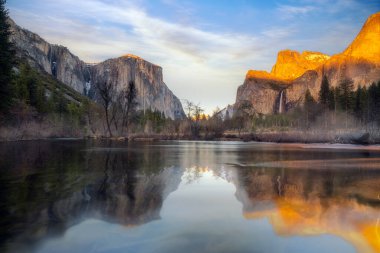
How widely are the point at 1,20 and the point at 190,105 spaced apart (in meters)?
66.3

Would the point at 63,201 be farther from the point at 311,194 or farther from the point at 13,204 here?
the point at 311,194

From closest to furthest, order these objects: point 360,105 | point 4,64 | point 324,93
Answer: point 4,64 → point 360,105 → point 324,93

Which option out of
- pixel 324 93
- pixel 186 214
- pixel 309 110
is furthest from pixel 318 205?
pixel 324 93

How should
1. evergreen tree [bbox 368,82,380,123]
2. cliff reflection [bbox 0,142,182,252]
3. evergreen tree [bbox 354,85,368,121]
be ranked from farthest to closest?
1. evergreen tree [bbox 354,85,368,121]
2. evergreen tree [bbox 368,82,380,123]
3. cliff reflection [bbox 0,142,182,252]

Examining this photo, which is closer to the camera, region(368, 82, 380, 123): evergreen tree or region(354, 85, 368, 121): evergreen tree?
region(368, 82, 380, 123): evergreen tree

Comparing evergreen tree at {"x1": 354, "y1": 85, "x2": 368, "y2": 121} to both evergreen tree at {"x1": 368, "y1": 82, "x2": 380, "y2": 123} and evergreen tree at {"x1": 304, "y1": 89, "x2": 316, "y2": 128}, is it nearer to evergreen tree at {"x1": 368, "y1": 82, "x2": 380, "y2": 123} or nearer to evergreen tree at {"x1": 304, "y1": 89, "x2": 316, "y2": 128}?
evergreen tree at {"x1": 368, "y1": 82, "x2": 380, "y2": 123}

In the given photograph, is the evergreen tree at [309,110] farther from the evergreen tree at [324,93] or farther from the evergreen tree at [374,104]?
the evergreen tree at [374,104]

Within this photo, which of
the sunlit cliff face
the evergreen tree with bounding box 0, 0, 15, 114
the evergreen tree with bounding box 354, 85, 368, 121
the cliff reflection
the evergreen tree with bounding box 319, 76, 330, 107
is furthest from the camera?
the evergreen tree with bounding box 319, 76, 330, 107

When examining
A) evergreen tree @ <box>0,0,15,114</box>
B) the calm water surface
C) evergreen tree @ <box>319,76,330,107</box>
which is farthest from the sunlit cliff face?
evergreen tree @ <box>319,76,330,107</box>

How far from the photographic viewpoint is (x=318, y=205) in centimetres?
811

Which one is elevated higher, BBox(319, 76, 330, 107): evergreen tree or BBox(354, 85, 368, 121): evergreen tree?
BBox(319, 76, 330, 107): evergreen tree

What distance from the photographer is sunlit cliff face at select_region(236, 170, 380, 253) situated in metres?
A: 6.15

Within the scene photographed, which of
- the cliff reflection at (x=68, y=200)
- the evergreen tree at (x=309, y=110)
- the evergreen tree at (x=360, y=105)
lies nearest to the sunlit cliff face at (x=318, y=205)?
the cliff reflection at (x=68, y=200)

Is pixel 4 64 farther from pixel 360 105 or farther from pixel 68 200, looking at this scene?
pixel 360 105
